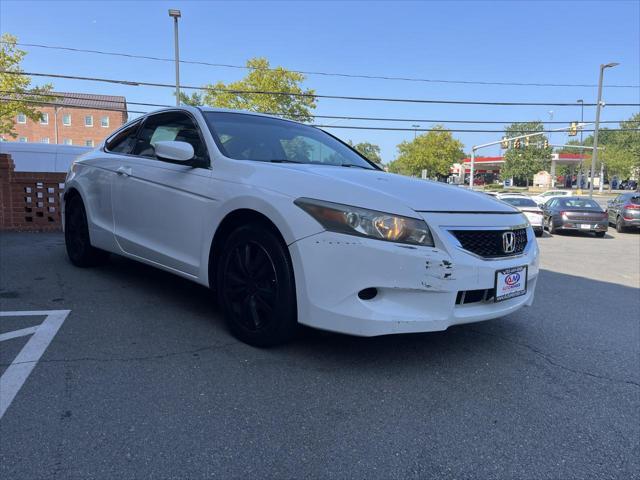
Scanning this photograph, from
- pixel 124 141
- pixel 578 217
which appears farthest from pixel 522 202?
pixel 124 141

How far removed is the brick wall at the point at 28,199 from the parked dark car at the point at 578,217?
13.6 meters

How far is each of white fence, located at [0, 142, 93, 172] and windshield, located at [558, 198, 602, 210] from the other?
15.2m

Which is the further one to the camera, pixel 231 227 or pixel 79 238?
pixel 79 238

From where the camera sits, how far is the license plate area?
9.56 feet

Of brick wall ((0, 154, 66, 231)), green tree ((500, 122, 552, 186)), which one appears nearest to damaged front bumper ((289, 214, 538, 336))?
brick wall ((0, 154, 66, 231))

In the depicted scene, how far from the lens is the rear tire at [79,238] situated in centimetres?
514

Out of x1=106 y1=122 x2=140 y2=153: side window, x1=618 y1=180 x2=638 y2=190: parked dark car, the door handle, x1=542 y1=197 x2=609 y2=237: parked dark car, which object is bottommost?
x1=542 y1=197 x2=609 y2=237: parked dark car

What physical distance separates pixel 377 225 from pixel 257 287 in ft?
3.01

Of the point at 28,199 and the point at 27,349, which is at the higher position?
the point at 28,199

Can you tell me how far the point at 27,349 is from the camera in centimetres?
309

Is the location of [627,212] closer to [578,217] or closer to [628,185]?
[578,217]

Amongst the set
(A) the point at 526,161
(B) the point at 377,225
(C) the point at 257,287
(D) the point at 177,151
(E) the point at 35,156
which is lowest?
(C) the point at 257,287

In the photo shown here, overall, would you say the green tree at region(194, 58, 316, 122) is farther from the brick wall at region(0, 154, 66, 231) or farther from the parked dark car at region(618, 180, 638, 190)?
the parked dark car at region(618, 180, 638, 190)

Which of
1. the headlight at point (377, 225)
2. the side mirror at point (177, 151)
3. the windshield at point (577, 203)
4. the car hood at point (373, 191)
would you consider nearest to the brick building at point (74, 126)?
the windshield at point (577, 203)
